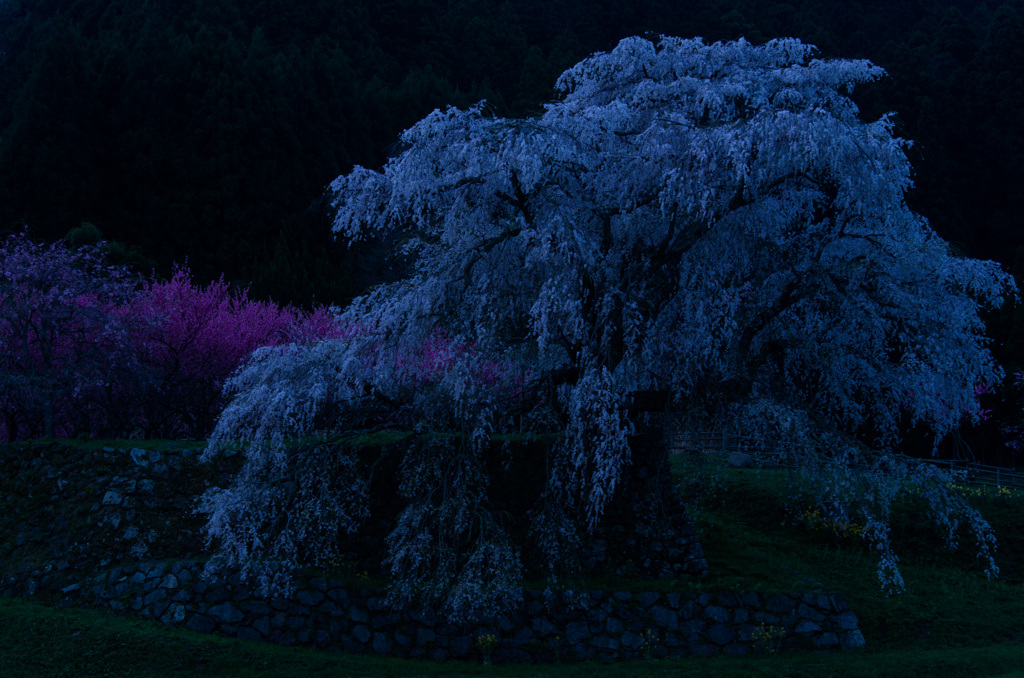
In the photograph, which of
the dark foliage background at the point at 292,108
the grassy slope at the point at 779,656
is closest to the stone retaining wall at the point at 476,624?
the grassy slope at the point at 779,656

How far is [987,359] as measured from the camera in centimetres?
1069

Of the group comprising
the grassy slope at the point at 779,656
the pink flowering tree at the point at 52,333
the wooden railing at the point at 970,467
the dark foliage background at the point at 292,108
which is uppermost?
the dark foliage background at the point at 292,108

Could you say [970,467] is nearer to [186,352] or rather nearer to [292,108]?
[186,352]

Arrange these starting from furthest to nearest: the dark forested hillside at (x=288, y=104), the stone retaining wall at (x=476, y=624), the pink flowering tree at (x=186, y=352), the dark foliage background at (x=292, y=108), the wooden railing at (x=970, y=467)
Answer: the dark forested hillside at (x=288, y=104), the dark foliage background at (x=292, y=108), the pink flowering tree at (x=186, y=352), the wooden railing at (x=970, y=467), the stone retaining wall at (x=476, y=624)

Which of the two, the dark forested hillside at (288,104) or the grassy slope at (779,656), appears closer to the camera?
the grassy slope at (779,656)

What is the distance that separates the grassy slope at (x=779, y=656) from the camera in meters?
9.86

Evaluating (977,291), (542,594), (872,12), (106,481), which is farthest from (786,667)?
(872,12)

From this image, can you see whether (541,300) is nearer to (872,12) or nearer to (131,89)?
(131,89)

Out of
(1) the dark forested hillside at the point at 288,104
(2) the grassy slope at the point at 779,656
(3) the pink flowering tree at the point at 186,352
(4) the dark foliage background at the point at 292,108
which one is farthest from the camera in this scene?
(1) the dark forested hillside at the point at 288,104

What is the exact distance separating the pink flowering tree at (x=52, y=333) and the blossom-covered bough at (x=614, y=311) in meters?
5.53

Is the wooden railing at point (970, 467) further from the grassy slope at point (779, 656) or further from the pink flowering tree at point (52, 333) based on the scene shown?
the pink flowering tree at point (52, 333)

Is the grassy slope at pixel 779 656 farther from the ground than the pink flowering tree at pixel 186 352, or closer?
closer

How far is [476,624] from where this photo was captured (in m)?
10.8

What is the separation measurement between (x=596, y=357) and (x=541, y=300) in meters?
1.25
